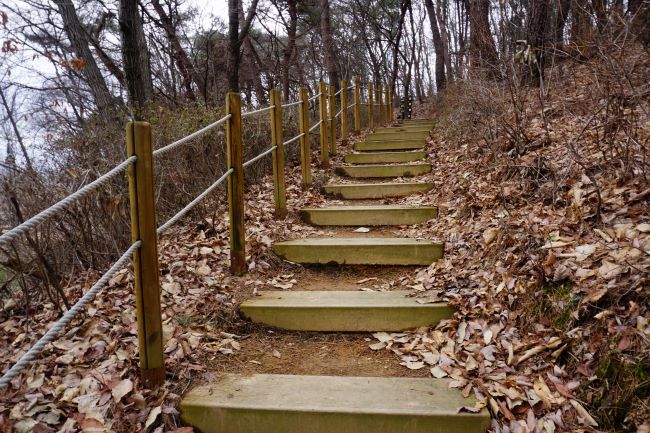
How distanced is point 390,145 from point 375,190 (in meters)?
2.66

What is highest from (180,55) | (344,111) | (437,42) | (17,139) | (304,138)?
(437,42)

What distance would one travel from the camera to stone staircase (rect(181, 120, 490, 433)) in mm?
2084

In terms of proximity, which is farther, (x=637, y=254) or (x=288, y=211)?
(x=288, y=211)

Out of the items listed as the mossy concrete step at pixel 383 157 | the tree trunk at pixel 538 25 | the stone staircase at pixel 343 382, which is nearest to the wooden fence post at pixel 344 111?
the mossy concrete step at pixel 383 157

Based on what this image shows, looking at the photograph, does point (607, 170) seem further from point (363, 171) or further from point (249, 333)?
point (363, 171)

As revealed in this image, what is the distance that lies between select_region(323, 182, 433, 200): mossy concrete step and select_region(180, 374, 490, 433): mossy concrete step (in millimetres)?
3352

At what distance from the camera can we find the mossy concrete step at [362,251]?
369cm

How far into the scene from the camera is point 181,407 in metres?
2.15

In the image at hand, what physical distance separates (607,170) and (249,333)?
2.69 m

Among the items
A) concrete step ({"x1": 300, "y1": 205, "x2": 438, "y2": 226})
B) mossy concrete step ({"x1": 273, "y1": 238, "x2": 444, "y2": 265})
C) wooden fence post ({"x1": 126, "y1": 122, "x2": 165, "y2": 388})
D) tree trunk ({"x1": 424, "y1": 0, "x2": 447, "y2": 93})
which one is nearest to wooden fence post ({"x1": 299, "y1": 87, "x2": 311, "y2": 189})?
concrete step ({"x1": 300, "y1": 205, "x2": 438, "y2": 226})

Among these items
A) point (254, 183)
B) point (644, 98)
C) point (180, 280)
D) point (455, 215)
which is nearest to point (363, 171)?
point (254, 183)

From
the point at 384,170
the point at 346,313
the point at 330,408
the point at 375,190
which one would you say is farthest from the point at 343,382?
the point at 384,170

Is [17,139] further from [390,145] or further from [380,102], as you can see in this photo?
[390,145]

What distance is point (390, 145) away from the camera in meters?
7.95
